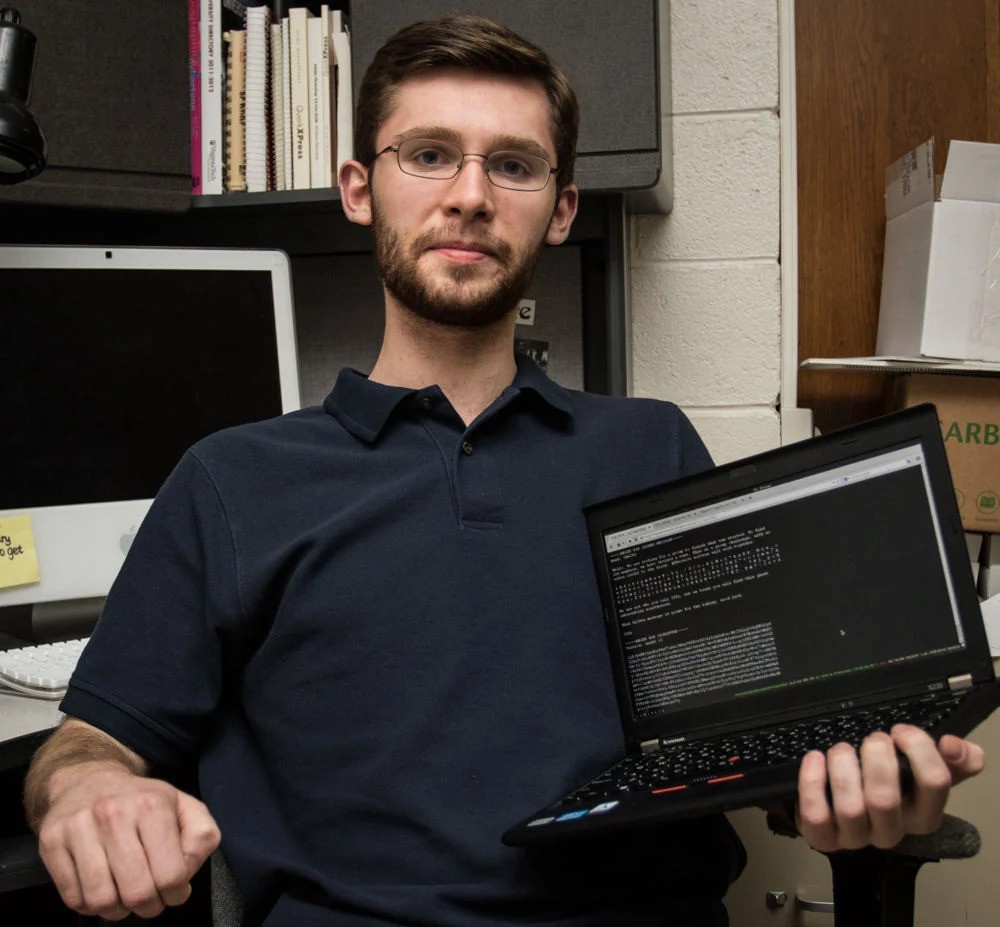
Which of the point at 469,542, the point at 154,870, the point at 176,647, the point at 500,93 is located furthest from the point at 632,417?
the point at 154,870

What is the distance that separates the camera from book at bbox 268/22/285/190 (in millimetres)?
1372

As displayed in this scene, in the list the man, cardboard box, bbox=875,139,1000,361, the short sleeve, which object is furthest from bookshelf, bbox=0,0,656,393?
the short sleeve

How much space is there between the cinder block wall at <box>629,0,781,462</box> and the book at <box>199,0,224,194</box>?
0.63 meters

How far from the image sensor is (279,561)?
844mm

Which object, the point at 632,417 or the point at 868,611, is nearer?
the point at 868,611

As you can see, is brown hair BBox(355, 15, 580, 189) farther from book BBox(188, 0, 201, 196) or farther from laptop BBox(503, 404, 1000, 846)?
laptop BBox(503, 404, 1000, 846)

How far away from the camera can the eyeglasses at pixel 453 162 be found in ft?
3.33

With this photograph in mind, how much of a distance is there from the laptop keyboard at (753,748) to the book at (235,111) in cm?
95

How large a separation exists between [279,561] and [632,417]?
0.37m

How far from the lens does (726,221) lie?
5.03ft

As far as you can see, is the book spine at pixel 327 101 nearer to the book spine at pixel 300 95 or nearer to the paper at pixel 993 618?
the book spine at pixel 300 95

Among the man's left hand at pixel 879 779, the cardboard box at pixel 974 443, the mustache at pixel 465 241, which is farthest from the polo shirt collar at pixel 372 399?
the cardboard box at pixel 974 443

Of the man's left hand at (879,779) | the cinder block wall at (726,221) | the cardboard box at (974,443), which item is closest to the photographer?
the man's left hand at (879,779)

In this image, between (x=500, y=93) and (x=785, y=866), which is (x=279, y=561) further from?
(x=785, y=866)
